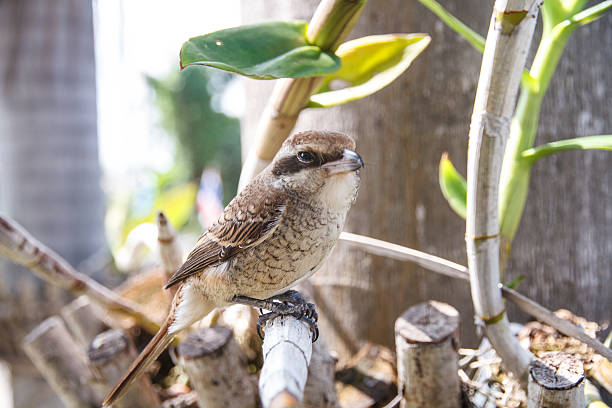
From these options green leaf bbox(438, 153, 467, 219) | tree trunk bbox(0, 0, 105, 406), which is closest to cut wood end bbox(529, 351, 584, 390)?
green leaf bbox(438, 153, 467, 219)

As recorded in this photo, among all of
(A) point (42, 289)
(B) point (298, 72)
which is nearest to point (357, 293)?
(B) point (298, 72)

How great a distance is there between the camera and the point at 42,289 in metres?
2.35

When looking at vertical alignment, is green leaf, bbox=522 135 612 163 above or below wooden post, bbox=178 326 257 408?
above

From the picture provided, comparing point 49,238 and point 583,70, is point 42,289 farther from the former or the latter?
point 583,70

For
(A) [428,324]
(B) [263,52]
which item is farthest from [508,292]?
(B) [263,52]

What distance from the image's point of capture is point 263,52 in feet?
2.47

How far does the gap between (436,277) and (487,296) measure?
1.66 feet

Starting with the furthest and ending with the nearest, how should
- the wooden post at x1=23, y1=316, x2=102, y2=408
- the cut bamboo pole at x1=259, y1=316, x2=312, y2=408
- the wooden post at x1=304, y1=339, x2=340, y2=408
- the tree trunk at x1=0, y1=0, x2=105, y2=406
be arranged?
the tree trunk at x1=0, y1=0, x2=105, y2=406 < the wooden post at x1=23, y1=316, x2=102, y2=408 < the wooden post at x1=304, y1=339, x2=340, y2=408 < the cut bamboo pole at x1=259, y1=316, x2=312, y2=408

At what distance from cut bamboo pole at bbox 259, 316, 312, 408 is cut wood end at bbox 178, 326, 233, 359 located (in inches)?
12.4

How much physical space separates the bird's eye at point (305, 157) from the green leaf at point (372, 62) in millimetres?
202

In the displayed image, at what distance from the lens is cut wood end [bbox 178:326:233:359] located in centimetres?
94

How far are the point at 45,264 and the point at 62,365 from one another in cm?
33

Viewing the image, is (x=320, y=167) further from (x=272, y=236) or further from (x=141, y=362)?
(x=141, y=362)

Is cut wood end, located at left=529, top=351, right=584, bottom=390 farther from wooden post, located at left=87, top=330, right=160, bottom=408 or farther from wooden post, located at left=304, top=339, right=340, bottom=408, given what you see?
wooden post, located at left=87, top=330, right=160, bottom=408
